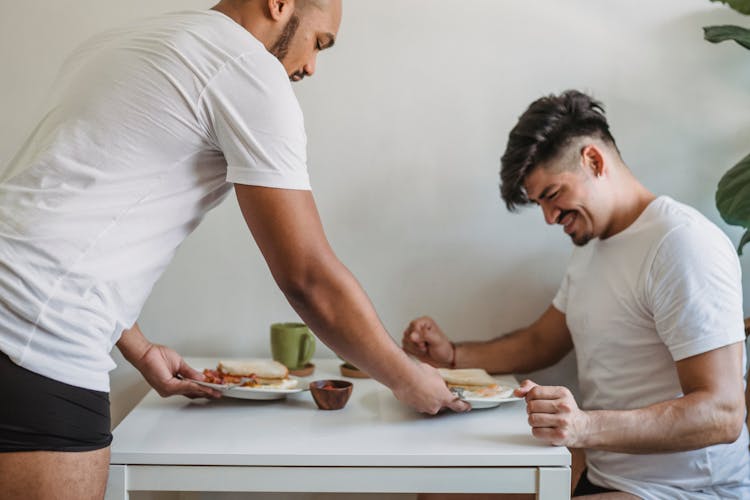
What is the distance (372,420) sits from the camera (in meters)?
1.31

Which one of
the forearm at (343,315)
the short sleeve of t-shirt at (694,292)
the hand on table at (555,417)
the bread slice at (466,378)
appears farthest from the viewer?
the bread slice at (466,378)

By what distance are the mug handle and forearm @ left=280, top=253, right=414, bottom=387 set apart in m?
0.50

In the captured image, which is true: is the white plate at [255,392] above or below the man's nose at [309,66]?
below

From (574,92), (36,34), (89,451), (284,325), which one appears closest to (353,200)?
(284,325)

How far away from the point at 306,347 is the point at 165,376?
372mm

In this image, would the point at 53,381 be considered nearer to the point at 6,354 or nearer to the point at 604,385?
the point at 6,354

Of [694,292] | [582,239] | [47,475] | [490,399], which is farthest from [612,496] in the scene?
[47,475]

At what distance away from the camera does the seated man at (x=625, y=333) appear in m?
1.24

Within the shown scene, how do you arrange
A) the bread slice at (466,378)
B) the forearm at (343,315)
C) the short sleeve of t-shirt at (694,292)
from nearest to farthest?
the forearm at (343,315) → the short sleeve of t-shirt at (694,292) → the bread slice at (466,378)

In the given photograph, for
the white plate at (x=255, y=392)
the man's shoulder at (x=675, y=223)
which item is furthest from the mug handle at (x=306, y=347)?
the man's shoulder at (x=675, y=223)

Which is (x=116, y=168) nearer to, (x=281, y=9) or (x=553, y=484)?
(x=281, y=9)

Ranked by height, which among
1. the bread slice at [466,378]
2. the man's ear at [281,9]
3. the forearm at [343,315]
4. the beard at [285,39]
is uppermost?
the man's ear at [281,9]

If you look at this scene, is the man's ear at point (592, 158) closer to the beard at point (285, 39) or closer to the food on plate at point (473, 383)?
the food on plate at point (473, 383)

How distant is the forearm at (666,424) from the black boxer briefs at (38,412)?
2.55 feet
